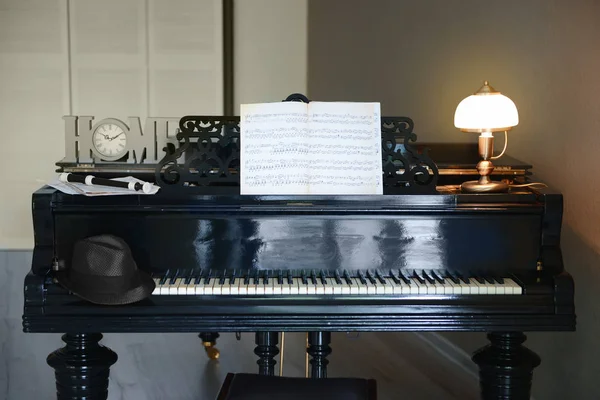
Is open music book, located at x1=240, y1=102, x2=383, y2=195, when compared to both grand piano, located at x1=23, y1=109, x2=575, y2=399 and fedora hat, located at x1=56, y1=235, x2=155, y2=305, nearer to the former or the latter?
grand piano, located at x1=23, y1=109, x2=575, y2=399

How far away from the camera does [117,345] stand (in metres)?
4.44

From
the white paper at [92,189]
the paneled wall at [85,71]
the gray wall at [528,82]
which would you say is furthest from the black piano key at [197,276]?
the paneled wall at [85,71]

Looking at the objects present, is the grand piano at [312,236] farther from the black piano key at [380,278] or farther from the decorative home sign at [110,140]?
the decorative home sign at [110,140]

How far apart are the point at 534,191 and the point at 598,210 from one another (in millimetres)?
410

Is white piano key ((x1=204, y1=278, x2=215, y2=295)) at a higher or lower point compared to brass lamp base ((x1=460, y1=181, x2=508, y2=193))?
lower

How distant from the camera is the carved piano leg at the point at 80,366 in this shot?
2.79m

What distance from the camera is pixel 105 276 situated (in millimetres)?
2646

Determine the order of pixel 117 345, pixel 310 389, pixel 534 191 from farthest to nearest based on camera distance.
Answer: pixel 117 345 < pixel 534 191 < pixel 310 389

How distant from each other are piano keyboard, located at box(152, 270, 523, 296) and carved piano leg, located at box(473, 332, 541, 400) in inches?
8.4

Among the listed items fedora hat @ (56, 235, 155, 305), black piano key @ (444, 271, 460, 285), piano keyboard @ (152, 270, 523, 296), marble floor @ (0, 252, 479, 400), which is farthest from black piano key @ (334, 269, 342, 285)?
marble floor @ (0, 252, 479, 400)

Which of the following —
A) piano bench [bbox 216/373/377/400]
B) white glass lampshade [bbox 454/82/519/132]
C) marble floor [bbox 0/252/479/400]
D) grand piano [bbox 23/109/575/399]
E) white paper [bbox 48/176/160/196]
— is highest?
white glass lampshade [bbox 454/82/519/132]

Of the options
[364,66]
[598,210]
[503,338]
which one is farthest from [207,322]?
[364,66]

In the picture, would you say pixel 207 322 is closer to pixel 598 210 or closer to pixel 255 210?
pixel 255 210

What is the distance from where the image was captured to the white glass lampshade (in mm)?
2924
